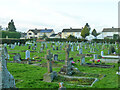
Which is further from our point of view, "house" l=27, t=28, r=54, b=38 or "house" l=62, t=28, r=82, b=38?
"house" l=27, t=28, r=54, b=38

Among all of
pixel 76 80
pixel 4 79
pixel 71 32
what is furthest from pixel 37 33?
pixel 4 79

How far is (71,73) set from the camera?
11.5 meters

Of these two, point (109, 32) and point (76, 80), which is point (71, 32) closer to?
point (109, 32)

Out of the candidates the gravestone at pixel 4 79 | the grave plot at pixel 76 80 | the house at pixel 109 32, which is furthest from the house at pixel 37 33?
the gravestone at pixel 4 79

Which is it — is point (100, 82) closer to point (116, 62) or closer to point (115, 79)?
point (115, 79)

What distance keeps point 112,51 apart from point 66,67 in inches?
550

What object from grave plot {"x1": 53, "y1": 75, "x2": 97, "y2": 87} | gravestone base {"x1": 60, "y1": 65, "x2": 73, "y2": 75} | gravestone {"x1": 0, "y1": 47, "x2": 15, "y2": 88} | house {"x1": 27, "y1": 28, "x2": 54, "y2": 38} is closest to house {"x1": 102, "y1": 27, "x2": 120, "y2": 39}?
house {"x1": 27, "y1": 28, "x2": 54, "y2": 38}

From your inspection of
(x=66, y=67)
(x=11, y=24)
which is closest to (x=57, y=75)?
(x=66, y=67)

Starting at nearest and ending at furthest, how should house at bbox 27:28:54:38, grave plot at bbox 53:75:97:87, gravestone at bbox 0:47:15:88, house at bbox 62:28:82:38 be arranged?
1. gravestone at bbox 0:47:15:88
2. grave plot at bbox 53:75:97:87
3. house at bbox 62:28:82:38
4. house at bbox 27:28:54:38

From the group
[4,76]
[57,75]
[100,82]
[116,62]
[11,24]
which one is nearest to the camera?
[4,76]

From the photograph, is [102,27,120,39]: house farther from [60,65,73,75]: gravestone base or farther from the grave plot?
the grave plot

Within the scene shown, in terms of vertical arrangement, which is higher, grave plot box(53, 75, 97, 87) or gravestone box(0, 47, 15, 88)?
gravestone box(0, 47, 15, 88)

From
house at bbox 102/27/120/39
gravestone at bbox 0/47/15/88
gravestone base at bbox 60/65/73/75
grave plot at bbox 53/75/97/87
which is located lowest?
grave plot at bbox 53/75/97/87

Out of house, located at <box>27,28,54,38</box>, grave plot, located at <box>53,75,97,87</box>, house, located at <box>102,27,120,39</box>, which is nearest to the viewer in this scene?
grave plot, located at <box>53,75,97,87</box>
